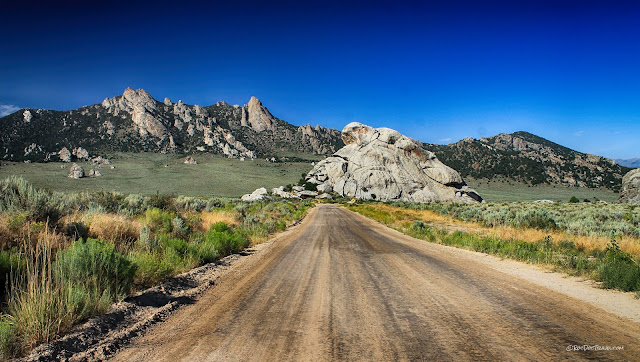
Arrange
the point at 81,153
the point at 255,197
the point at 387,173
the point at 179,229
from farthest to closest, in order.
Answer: the point at 81,153, the point at 387,173, the point at 255,197, the point at 179,229

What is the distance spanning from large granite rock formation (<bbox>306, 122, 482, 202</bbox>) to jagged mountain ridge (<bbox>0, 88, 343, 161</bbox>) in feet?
201

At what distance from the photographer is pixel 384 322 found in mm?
4219

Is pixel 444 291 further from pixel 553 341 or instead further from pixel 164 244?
pixel 164 244

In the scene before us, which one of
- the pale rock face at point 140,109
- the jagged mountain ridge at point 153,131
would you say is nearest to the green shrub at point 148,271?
the jagged mountain ridge at point 153,131

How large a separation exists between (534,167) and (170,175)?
120 metres

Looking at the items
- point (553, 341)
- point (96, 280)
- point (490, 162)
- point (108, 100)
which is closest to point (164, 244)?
point (96, 280)

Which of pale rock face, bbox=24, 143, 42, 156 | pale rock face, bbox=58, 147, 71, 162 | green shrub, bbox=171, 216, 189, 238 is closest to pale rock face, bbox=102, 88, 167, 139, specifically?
pale rock face, bbox=58, 147, 71, 162

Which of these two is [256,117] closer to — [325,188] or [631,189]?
[325,188]

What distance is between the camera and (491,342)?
3.58 metres

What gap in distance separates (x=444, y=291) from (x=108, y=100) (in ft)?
560

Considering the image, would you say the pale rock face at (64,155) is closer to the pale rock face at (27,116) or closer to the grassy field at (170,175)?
the grassy field at (170,175)

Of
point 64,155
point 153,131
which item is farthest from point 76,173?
point 153,131

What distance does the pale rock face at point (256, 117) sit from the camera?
160m

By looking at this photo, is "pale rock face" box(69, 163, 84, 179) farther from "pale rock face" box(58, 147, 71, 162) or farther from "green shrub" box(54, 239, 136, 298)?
"green shrub" box(54, 239, 136, 298)
